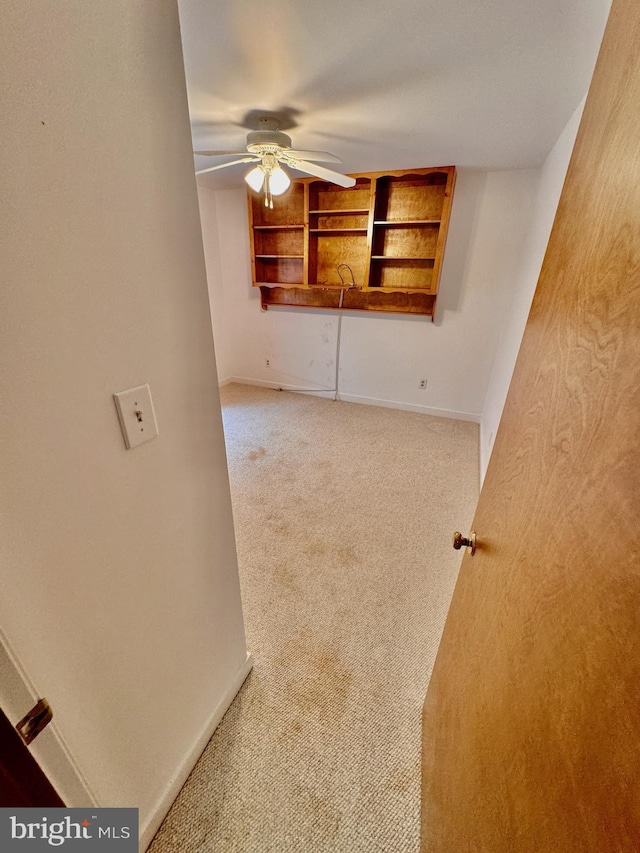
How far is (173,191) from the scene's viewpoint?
2.12ft

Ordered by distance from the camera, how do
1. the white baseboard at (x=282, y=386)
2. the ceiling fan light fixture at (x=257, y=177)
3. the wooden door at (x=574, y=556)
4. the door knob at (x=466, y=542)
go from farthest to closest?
the white baseboard at (x=282, y=386) → the ceiling fan light fixture at (x=257, y=177) → the door knob at (x=466, y=542) → the wooden door at (x=574, y=556)

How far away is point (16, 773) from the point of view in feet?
1.49

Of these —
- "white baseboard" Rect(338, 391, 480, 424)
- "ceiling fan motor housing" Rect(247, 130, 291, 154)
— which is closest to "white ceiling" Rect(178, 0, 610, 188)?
"ceiling fan motor housing" Rect(247, 130, 291, 154)

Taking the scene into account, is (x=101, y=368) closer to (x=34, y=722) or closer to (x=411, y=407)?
(x=34, y=722)

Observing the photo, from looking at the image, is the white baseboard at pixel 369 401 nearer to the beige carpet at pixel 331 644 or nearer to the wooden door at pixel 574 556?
the beige carpet at pixel 331 644

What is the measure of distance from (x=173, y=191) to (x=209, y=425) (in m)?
0.52

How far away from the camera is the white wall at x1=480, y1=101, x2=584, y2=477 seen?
178 centimetres

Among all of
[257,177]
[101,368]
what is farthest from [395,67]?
[101,368]

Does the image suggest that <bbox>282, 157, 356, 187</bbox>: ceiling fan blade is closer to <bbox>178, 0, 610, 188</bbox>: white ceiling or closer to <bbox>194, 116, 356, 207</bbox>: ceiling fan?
<bbox>194, 116, 356, 207</bbox>: ceiling fan

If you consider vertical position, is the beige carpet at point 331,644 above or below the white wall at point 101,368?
below

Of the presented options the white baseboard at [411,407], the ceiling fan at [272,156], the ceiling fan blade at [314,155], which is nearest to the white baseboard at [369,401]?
the white baseboard at [411,407]

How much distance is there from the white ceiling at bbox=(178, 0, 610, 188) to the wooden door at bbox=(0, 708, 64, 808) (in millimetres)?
1913

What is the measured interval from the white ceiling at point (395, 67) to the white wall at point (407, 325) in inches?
25.8

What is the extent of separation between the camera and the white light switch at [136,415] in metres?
0.62
